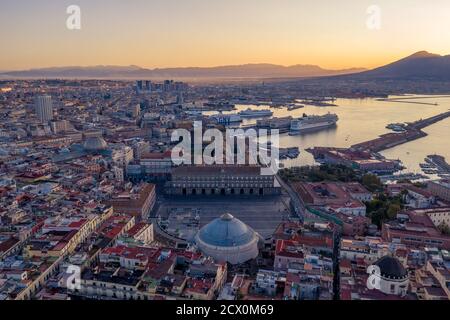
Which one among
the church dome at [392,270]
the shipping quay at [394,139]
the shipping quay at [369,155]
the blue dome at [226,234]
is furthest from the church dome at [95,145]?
the church dome at [392,270]

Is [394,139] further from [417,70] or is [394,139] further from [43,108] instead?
[417,70]

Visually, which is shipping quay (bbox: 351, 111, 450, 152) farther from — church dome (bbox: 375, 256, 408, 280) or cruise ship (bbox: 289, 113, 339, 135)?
church dome (bbox: 375, 256, 408, 280)

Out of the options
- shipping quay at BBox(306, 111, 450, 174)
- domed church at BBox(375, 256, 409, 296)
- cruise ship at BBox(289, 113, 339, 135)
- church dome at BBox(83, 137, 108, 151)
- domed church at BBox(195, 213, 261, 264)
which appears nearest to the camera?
domed church at BBox(375, 256, 409, 296)

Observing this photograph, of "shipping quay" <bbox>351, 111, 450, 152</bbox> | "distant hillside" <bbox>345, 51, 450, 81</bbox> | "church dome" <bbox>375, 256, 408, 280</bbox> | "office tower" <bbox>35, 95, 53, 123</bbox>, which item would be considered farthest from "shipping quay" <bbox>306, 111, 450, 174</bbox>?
"distant hillside" <bbox>345, 51, 450, 81</bbox>

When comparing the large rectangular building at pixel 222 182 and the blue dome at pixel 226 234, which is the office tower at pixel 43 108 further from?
the blue dome at pixel 226 234

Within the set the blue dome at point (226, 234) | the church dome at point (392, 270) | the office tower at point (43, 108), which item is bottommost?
the blue dome at point (226, 234)

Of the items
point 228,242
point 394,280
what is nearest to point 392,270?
point 394,280

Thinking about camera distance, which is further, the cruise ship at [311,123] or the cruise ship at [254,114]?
the cruise ship at [254,114]
